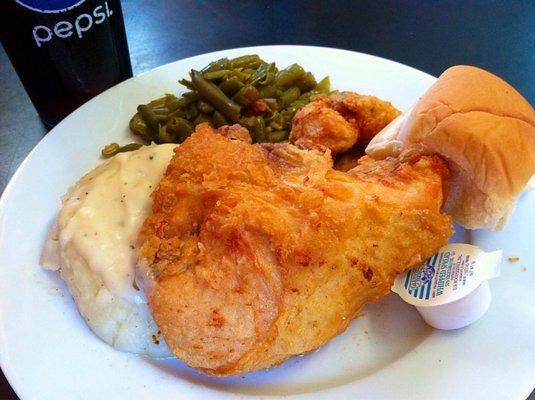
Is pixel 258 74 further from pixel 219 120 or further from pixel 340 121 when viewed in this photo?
pixel 340 121

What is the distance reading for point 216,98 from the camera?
2775 mm

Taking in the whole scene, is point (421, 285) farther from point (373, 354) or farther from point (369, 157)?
point (369, 157)

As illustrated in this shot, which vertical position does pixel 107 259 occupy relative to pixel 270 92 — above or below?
below

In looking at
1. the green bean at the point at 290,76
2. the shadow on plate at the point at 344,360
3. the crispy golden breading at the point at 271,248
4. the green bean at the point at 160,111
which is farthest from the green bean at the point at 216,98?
the shadow on plate at the point at 344,360

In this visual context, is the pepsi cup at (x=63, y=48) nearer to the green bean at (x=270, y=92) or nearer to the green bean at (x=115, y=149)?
the green bean at (x=115, y=149)

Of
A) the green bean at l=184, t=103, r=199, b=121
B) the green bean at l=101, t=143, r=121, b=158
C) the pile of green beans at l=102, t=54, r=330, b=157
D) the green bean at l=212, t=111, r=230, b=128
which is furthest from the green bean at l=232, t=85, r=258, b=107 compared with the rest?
the green bean at l=101, t=143, r=121, b=158

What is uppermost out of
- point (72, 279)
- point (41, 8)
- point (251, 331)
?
point (41, 8)

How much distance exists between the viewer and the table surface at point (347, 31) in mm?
3666

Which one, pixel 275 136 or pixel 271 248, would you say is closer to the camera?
pixel 271 248

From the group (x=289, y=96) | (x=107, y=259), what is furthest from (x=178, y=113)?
(x=107, y=259)

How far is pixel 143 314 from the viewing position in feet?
6.79

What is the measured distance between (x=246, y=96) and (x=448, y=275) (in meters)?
1.38

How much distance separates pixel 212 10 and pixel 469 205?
2805mm

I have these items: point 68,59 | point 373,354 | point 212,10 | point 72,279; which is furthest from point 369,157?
point 212,10
